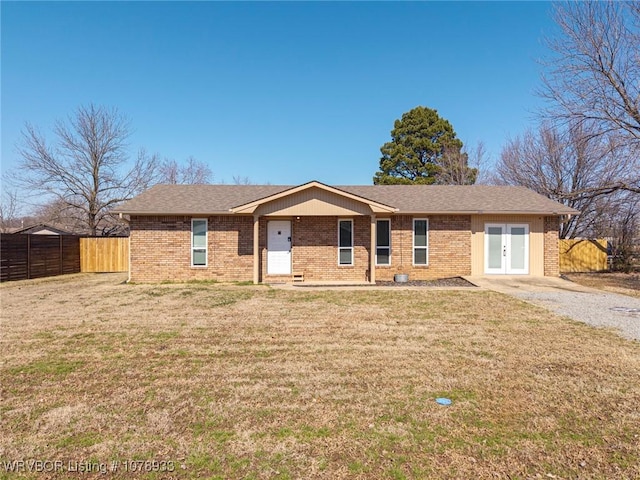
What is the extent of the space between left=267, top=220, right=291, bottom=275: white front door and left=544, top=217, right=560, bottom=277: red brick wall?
9.91 metres

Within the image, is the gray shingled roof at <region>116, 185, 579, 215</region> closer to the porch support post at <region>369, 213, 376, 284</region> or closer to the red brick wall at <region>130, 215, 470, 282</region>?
the red brick wall at <region>130, 215, 470, 282</region>

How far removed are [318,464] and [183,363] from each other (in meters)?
2.92

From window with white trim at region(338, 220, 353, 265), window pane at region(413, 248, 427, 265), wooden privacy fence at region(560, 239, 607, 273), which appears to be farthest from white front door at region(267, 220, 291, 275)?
wooden privacy fence at region(560, 239, 607, 273)

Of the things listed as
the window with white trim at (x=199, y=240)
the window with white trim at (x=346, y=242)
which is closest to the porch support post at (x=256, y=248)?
the window with white trim at (x=199, y=240)

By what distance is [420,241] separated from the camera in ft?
47.5

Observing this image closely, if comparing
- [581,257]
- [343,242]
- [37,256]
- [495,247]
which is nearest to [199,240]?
[343,242]

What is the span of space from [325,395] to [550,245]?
13751mm

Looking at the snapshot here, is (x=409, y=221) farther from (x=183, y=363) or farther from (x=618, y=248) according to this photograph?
(x=618, y=248)

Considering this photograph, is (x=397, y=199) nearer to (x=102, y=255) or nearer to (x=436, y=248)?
(x=436, y=248)

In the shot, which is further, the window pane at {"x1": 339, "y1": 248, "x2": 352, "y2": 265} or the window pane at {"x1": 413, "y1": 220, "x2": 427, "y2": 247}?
the window pane at {"x1": 413, "y1": 220, "x2": 427, "y2": 247}

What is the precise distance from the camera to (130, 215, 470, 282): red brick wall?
550 inches

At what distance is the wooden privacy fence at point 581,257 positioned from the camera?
19641 mm

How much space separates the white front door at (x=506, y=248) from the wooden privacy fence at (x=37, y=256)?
18446mm

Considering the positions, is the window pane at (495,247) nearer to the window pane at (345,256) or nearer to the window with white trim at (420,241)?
the window with white trim at (420,241)
